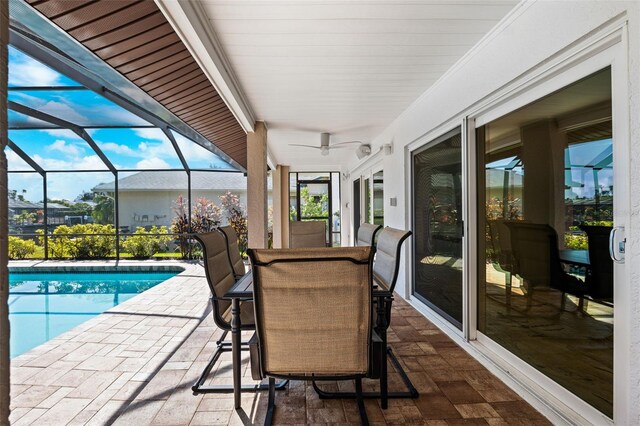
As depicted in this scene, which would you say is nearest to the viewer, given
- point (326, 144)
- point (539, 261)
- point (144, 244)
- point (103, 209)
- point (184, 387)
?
point (539, 261)

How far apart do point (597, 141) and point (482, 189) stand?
1021mm

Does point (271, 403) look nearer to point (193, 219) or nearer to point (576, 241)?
point (576, 241)

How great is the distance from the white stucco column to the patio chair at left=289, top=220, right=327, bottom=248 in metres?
0.54

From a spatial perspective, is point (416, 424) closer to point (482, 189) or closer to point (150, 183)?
point (482, 189)

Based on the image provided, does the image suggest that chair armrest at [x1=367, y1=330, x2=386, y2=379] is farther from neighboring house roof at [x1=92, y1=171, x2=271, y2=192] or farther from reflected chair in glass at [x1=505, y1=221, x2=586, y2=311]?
neighboring house roof at [x1=92, y1=171, x2=271, y2=192]

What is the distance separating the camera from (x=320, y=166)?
8875 millimetres

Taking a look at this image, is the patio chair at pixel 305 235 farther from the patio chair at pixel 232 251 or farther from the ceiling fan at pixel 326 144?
the ceiling fan at pixel 326 144

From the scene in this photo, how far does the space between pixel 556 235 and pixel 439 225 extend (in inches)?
56.2

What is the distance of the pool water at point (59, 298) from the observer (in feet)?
13.1

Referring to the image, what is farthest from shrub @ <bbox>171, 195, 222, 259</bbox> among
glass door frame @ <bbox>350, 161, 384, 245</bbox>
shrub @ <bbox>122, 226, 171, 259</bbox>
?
glass door frame @ <bbox>350, 161, 384, 245</bbox>

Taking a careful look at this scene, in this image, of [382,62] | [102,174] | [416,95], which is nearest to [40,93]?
[102,174]

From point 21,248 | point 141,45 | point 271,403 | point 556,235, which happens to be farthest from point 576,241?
point 21,248

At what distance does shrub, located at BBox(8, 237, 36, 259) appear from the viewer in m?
8.04

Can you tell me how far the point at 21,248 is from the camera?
26.5ft
